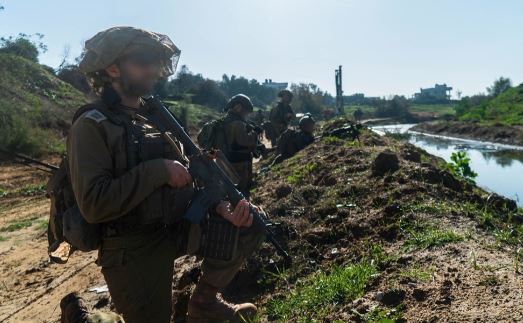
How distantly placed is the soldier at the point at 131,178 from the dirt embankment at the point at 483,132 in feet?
81.7

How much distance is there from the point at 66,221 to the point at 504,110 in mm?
41333

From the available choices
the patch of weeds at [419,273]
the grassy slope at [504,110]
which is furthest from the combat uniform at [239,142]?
the grassy slope at [504,110]

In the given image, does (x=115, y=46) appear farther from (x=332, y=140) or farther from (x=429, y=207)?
(x=332, y=140)

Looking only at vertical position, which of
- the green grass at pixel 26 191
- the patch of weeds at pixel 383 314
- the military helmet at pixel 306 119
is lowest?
the green grass at pixel 26 191

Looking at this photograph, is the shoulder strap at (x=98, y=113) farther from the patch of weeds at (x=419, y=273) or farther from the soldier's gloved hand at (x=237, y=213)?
the patch of weeds at (x=419, y=273)

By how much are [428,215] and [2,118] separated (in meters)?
15.0

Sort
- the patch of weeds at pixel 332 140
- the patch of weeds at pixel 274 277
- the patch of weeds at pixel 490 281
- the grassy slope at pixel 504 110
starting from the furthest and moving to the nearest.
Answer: the grassy slope at pixel 504 110 → the patch of weeds at pixel 332 140 → the patch of weeds at pixel 274 277 → the patch of weeds at pixel 490 281

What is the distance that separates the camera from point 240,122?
6852mm

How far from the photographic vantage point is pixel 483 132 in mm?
29406

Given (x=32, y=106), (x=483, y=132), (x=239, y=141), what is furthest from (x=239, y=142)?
(x=483, y=132)

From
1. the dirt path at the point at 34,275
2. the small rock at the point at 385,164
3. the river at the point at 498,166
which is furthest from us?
the river at the point at 498,166

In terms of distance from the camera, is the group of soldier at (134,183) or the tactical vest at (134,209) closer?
the group of soldier at (134,183)

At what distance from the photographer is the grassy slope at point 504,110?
34.0 m

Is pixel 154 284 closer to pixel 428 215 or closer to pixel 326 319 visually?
pixel 326 319
